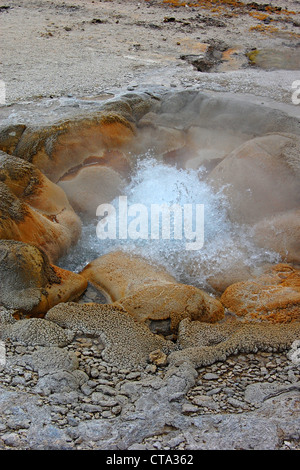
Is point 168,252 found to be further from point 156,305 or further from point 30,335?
point 30,335

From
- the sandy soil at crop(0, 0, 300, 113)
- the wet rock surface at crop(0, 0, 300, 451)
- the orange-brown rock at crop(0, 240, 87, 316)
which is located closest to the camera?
the wet rock surface at crop(0, 0, 300, 451)

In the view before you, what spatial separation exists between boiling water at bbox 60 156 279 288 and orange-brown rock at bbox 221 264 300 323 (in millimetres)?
274

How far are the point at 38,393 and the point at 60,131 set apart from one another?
2.71 metres

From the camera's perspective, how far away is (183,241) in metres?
3.73

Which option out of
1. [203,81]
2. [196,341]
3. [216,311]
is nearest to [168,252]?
[216,311]

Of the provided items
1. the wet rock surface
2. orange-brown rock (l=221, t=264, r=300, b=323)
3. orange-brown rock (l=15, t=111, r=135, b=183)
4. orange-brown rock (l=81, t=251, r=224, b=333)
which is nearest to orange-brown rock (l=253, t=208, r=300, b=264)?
the wet rock surface

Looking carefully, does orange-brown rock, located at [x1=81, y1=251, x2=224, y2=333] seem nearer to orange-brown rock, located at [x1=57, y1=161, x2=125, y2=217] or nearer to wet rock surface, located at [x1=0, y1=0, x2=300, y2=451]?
wet rock surface, located at [x1=0, y1=0, x2=300, y2=451]

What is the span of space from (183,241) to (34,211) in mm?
1148

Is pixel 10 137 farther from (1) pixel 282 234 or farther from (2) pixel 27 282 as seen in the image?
(1) pixel 282 234

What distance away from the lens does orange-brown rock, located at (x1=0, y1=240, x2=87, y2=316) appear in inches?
102

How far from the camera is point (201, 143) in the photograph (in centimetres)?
466

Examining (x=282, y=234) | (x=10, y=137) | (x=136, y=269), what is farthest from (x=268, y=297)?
(x=10, y=137)

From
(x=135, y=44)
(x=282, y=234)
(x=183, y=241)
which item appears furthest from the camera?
(x=135, y=44)

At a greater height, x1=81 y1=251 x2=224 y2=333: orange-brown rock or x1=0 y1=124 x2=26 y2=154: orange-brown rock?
x1=0 y1=124 x2=26 y2=154: orange-brown rock
